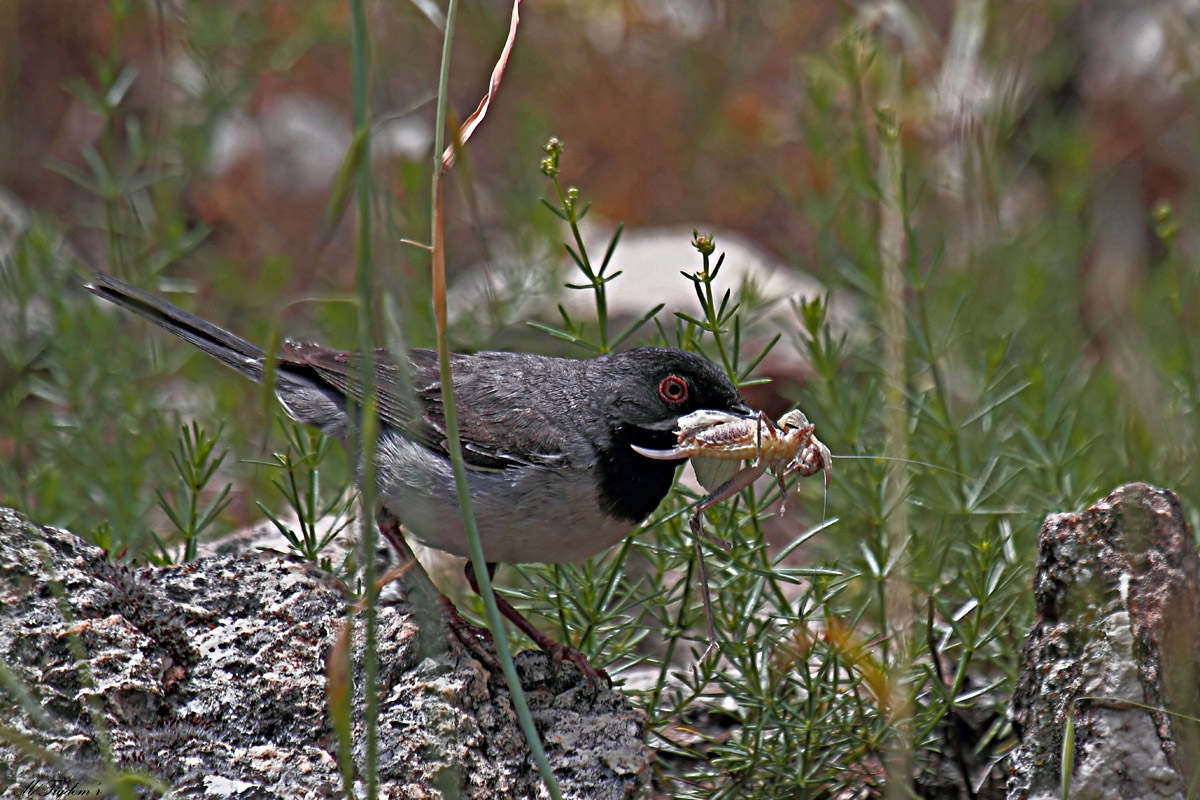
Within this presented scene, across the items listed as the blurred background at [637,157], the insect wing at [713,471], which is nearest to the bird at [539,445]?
the insect wing at [713,471]

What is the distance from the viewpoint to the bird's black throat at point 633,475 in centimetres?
343

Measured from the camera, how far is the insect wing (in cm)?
332

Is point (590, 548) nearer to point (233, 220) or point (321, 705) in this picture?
point (321, 705)

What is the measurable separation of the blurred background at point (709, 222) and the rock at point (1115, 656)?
30 centimetres

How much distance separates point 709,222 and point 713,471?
18.1 feet

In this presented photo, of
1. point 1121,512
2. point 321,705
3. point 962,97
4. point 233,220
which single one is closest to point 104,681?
point 321,705

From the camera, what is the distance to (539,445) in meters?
3.60

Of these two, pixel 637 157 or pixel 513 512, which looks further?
pixel 637 157

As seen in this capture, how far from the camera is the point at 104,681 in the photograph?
2713 mm

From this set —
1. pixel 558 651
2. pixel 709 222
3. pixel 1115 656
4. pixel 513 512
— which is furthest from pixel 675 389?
pixel 709 222

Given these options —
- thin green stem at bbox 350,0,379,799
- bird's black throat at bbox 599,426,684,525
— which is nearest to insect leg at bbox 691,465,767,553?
bird's black throat at bbox 599,426,684,525

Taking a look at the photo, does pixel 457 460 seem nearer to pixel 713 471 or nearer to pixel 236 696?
pixel 236 696

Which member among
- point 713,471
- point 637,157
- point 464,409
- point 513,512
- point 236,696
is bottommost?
point 236,696

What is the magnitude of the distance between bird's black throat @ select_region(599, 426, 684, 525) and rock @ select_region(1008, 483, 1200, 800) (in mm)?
1094
